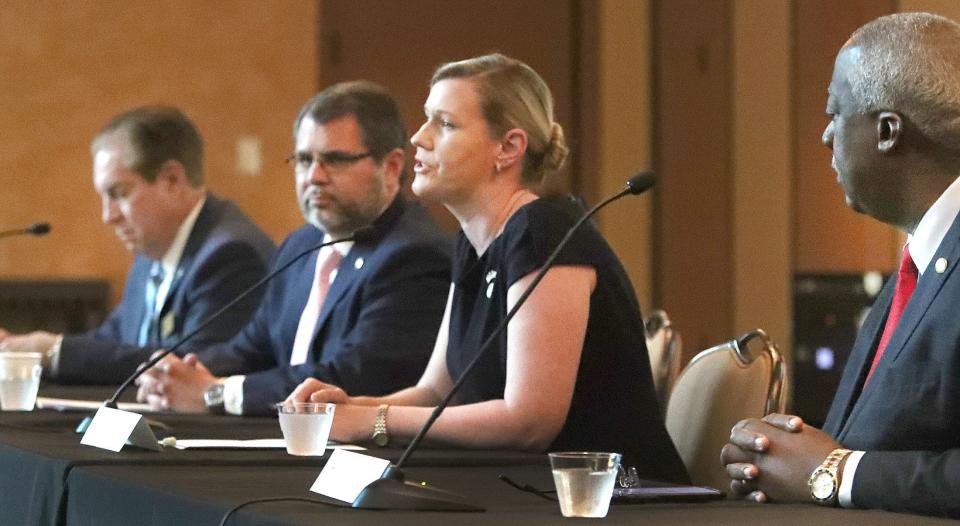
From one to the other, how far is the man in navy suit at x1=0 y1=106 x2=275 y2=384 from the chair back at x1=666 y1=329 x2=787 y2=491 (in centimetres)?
180

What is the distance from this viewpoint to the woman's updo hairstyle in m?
2.52

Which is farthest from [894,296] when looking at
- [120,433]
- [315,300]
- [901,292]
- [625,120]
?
[625,120]

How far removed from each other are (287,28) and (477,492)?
534 centimetres

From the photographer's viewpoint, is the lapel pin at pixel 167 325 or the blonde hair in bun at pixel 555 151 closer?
the blonde hair in bun at pixel 555 151

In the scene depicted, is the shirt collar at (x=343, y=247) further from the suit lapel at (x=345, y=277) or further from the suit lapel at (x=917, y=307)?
the suit lapel at (x=917, y=307)

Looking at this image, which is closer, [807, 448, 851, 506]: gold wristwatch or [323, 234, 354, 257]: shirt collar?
[807, 448, 851, 506]: gold wristwatch

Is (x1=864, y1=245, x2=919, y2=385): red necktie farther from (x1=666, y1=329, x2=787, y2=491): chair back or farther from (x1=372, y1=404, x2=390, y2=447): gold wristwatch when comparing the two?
(x1=372, y1=404, x2=390, y2=447): gold wristwatch

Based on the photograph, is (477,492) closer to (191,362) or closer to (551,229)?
(551,229)

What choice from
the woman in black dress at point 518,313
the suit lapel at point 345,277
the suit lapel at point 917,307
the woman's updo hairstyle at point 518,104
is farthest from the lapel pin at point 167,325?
the suit lapel at point 917,307

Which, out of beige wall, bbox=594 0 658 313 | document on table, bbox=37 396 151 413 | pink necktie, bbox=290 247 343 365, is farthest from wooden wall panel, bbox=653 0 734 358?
document on table, bbox=37 396 151 413

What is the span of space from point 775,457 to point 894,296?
0.37m

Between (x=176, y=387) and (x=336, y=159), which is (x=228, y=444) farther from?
(x=336, y=159)

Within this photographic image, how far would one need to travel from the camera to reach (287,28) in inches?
267

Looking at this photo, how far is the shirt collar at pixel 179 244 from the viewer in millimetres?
4270
